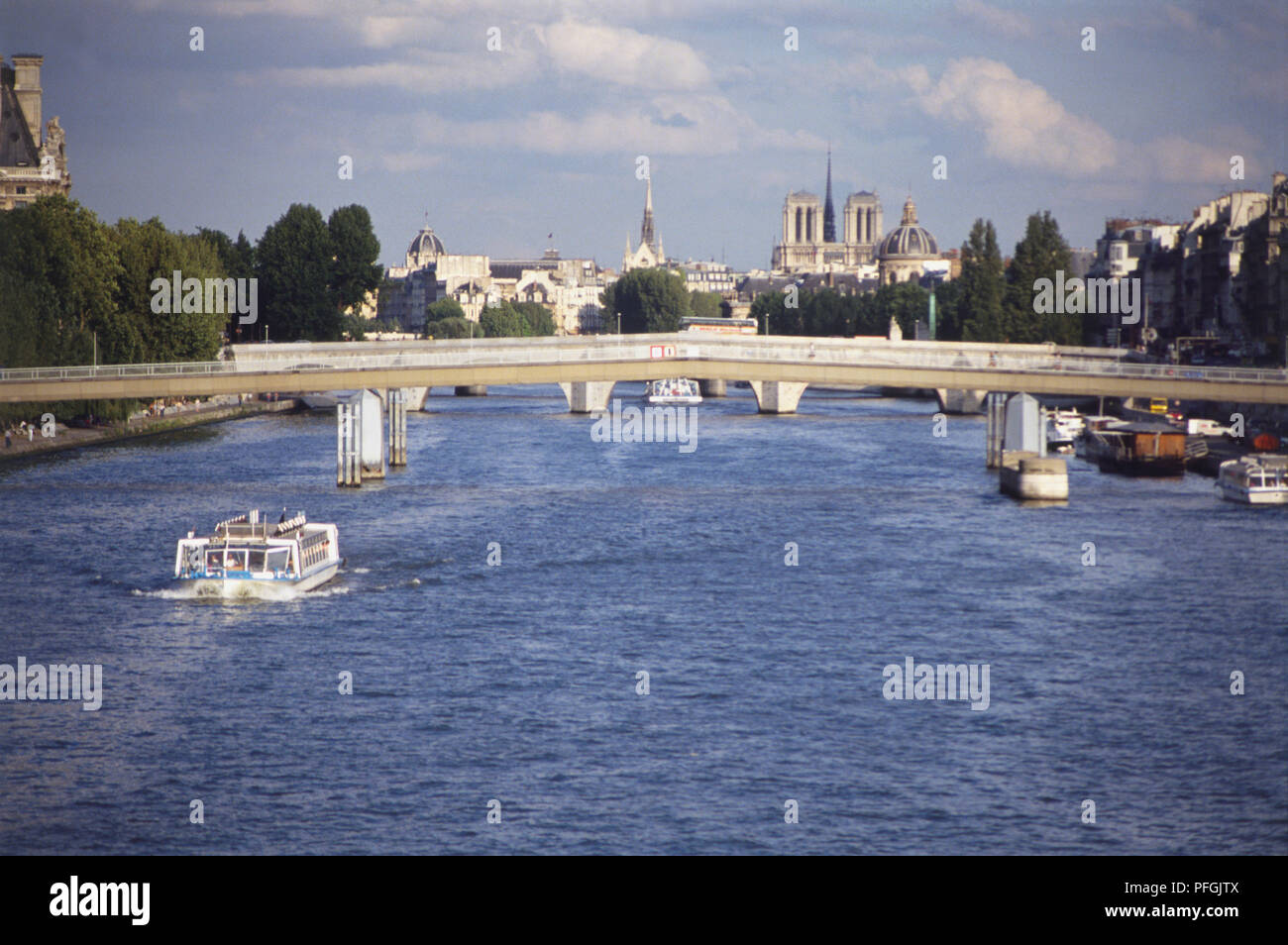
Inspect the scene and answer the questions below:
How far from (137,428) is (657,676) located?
65.8 meters

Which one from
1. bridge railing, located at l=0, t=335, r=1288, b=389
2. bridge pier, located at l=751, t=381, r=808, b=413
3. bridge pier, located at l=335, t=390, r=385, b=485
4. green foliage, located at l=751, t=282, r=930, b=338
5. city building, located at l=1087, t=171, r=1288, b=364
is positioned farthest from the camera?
green foliage, located at l=751, t=282, r=930, b=338

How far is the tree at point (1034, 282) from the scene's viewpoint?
129 m

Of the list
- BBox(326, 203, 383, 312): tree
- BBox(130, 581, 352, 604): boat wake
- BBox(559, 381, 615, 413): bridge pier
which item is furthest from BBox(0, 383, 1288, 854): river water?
BBox(326, 203, 383, 312): tree

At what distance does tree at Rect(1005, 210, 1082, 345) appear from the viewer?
424 ft

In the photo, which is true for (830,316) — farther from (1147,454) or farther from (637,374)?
(637,374)

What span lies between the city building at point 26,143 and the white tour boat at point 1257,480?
9005 cm

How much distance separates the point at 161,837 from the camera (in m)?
25.8

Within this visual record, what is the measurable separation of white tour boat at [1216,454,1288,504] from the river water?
866mm

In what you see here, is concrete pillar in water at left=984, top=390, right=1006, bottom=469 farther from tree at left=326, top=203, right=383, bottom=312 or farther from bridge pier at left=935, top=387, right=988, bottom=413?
tree at left=326, top=203, right=383, bottom=312

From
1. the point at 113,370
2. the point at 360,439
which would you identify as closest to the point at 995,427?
the point at 360,439

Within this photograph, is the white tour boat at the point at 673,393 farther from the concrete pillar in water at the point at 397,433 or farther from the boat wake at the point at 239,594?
the boat wake at the point at 239,594

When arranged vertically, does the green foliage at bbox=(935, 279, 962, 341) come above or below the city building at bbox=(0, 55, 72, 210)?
below
